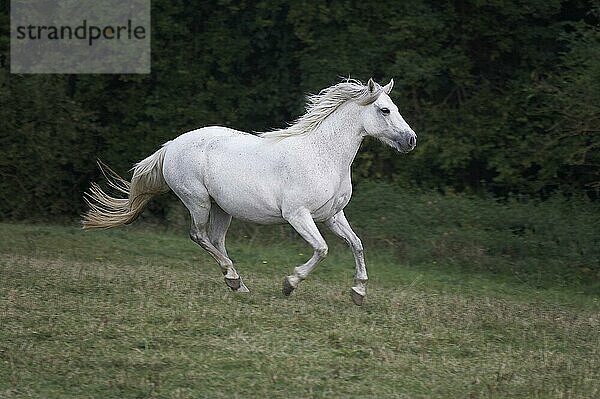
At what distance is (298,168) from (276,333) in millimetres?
1743

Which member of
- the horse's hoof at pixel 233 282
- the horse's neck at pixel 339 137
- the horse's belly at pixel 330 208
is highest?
the horse's neck at pixel 339 137

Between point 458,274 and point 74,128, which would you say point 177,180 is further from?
point 74,128

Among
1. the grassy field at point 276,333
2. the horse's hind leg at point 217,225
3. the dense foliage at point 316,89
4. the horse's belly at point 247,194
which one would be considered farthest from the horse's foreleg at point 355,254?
the dense foliage at point 316,89

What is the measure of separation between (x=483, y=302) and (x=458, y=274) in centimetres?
326

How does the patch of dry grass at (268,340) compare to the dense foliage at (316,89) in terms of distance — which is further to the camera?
the dense foliage at (316,89)

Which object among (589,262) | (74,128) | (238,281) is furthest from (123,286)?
(74,128)

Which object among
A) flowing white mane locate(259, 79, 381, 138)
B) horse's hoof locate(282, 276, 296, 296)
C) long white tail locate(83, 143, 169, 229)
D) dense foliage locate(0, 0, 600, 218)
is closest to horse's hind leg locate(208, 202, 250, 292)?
long white tail locate(83, 143, 169, 229)

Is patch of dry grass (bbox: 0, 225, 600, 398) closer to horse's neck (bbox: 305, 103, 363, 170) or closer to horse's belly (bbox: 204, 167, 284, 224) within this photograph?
horse's belly (bbox: 204, 167, 284, 224)

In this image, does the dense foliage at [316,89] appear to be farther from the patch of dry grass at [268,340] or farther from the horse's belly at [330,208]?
the horse's belly at [330,208]

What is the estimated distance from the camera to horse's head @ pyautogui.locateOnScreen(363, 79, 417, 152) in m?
8.73

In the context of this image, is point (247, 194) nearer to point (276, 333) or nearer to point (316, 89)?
point (276, 333)

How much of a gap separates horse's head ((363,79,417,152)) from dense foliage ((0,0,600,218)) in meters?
8.29

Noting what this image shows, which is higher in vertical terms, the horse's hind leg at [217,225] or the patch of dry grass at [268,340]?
the horse's hind leg at [217,225]

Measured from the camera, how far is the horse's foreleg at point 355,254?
29.1ft
